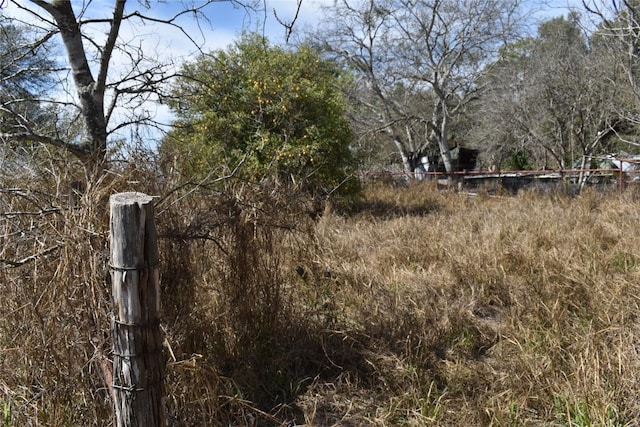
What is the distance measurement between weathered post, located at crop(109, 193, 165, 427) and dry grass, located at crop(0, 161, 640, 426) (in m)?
0.50

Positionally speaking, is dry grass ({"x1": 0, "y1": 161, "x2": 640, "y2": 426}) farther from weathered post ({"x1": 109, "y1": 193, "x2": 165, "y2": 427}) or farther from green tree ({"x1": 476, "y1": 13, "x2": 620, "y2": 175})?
green tree ({"x1": 476, "y1": 13, "x2": 620, "y2": 175})

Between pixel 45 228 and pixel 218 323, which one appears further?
pixel 218 323

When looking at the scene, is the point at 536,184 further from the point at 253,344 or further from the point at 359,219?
the point at 253,344

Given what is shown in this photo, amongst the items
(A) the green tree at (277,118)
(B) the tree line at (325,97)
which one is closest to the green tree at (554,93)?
(B) the tree line at (325,97)

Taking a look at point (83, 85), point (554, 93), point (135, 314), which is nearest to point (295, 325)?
point (135, 314)

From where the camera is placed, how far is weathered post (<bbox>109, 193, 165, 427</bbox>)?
1830 mm

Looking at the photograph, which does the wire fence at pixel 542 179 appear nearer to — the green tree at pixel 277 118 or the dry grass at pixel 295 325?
the green tree at pixel 277 118

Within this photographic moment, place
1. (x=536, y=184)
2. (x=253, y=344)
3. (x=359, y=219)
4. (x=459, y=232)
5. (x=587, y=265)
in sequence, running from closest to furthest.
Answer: (x=253, y=344)
(x=587, y=265)
(x=459, y=232)
(x=359, y=219)
(x=536, y=184)

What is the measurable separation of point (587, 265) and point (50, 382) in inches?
176

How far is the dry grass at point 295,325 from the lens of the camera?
2.48 meters

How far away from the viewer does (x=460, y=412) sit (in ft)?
9.56

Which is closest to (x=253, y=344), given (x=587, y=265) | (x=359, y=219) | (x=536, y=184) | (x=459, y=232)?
(x=587, y=265)

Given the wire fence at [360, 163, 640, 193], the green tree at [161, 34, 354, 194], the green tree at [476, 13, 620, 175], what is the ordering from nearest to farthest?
the green tree at [161, 34, 354, 194] → the wire fence at [360, 163, 640, 193] → the green tree at [476, 13, 620, 175]

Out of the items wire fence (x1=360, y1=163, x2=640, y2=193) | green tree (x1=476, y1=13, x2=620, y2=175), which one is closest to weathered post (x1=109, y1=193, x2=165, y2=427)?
wire fence (x1=360, y1=163, x2=640, y2=193)
